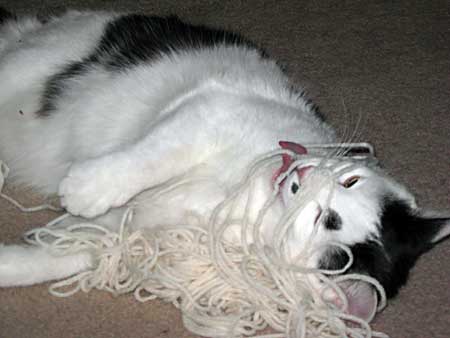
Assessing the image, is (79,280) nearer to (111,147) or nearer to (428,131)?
(111,147)

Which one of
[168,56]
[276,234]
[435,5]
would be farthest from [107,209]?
[435,5]

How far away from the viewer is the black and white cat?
1.58 m

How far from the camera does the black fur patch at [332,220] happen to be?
1.55 m

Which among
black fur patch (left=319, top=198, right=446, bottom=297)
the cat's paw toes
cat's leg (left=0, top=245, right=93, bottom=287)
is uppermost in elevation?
black fur patch (left=319, top=198, right=446, bottom=297)

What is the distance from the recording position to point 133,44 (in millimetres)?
2084

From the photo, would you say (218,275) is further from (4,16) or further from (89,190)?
(4,16)

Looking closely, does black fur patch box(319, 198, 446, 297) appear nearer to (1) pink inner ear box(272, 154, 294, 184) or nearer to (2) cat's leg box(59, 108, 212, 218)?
(1) pink inner ear box(272, 154, 294, 184)

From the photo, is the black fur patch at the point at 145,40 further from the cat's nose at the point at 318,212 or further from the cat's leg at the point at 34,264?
the cat's nose at the point at 318,212

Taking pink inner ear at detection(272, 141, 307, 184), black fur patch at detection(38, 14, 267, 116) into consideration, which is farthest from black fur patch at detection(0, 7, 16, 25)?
pink inner ear at detection(272, 141, 307, 184)

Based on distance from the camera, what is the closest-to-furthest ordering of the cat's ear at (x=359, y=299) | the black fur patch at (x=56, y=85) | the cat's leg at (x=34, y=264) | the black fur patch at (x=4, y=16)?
the cat's ear at (x=359, y=299) < the cat's leg at (x=34, y=264) < the black fur patch at (x=56, y=85) < the black fur patch at (x=4, y=16)

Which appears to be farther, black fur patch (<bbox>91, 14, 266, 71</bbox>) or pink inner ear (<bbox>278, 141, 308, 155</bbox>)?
black fur patch (<bbox>91, 14, 266, 71</bbox>)

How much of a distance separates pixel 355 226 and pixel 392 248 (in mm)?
109

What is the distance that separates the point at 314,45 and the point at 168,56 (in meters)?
0.82

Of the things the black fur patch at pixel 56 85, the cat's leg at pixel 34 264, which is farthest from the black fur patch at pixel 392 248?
the black fur patch at pixel 56 85
